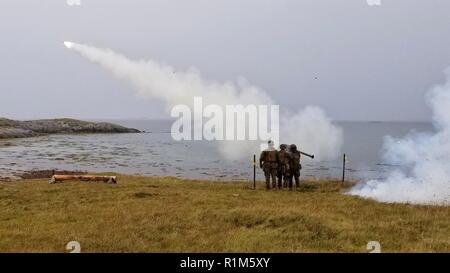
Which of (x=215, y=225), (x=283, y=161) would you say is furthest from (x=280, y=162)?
(x=215, y=225)

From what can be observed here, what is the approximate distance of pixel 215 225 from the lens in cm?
1510

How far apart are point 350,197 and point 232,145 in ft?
260

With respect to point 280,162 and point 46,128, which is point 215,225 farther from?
point 46,128

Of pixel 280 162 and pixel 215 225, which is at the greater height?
pixel 280 162

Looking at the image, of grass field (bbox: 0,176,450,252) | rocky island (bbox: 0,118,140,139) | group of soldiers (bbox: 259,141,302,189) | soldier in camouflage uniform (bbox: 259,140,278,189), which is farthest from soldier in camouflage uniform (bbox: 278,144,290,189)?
rocky island (bbox: 0,118,140,139)

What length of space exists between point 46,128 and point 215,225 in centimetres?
14273

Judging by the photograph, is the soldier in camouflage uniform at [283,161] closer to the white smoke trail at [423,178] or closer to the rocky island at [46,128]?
the white smoke trail at [423,178]

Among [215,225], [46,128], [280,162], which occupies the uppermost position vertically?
[46,128]

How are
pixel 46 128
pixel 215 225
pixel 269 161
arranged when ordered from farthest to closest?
1. pixel 46 128
2. pixel 269 161
3. pixel 215 225

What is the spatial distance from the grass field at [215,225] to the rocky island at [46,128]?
99.6 m

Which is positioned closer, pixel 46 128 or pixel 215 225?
pixel 215 225

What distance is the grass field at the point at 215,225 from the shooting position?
1252cm
